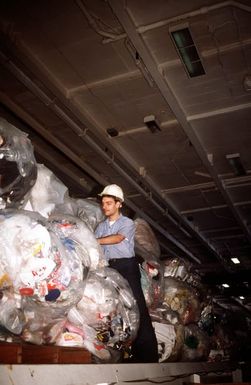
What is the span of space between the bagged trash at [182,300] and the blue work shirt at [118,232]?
107 cm

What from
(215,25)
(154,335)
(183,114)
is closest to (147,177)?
(183,114)

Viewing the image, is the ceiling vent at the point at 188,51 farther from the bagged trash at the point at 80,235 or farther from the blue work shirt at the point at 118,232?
the bagged trash at the point at 80,235

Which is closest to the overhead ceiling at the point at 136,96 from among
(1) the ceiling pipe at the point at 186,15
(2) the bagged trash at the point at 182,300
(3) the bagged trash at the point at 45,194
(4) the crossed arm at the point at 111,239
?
(1) the ceiling pipe at the point at 186,15

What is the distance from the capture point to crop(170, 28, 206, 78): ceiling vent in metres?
3.62

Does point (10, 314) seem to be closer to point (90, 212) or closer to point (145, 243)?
point (90, 212)

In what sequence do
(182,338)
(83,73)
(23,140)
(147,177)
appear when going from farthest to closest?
(147,177), (83,73), (182,338), (23,140)

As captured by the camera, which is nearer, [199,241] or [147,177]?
[147,177]

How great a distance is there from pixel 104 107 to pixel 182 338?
9.93 feet

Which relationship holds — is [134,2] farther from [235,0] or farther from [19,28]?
[19,28]

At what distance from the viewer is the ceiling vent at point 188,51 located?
11.9 ft

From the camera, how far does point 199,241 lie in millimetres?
9508

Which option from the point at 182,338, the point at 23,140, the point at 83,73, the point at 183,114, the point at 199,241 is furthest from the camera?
the point at 199,241

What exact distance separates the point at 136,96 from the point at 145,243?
6.17 ft

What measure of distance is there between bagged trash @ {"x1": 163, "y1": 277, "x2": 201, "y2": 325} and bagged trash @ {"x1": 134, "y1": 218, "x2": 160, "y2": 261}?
376mm
